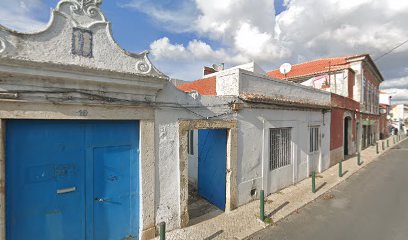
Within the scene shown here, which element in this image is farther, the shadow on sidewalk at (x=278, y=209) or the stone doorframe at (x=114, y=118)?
the shadow on sidewalk at (x=278, y=209)

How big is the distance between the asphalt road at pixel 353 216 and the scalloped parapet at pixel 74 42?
514 centimetres

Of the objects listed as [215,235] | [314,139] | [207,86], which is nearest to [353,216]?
[215,235]

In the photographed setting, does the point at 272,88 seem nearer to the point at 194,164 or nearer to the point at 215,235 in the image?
the point at 194,164

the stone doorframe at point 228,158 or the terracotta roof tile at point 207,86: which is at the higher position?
the terracotta roof tile at point 207,86

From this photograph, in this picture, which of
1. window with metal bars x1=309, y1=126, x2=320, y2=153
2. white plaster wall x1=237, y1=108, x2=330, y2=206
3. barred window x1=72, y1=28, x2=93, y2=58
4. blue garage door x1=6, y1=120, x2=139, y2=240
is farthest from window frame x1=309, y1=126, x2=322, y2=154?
barred window x1=72, y1=28, x2=93, y2=58

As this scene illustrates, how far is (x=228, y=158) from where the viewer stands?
6.62 meters

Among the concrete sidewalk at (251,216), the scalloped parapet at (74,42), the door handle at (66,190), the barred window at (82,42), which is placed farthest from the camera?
the concrete sidewalk at (251,216)

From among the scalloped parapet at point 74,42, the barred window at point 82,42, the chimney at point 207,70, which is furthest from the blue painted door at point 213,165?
the chimney at point 207,70

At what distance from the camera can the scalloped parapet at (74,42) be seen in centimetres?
360

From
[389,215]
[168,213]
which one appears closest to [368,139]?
[389,215]

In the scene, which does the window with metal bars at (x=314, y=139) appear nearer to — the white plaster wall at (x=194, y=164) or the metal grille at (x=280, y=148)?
the metal grille at (x=280, y=148)

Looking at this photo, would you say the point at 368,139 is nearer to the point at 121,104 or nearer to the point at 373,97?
the point at 373,97

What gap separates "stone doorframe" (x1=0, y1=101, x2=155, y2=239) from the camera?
3.60 meters

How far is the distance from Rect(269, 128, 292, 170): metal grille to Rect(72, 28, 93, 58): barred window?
246 inches
